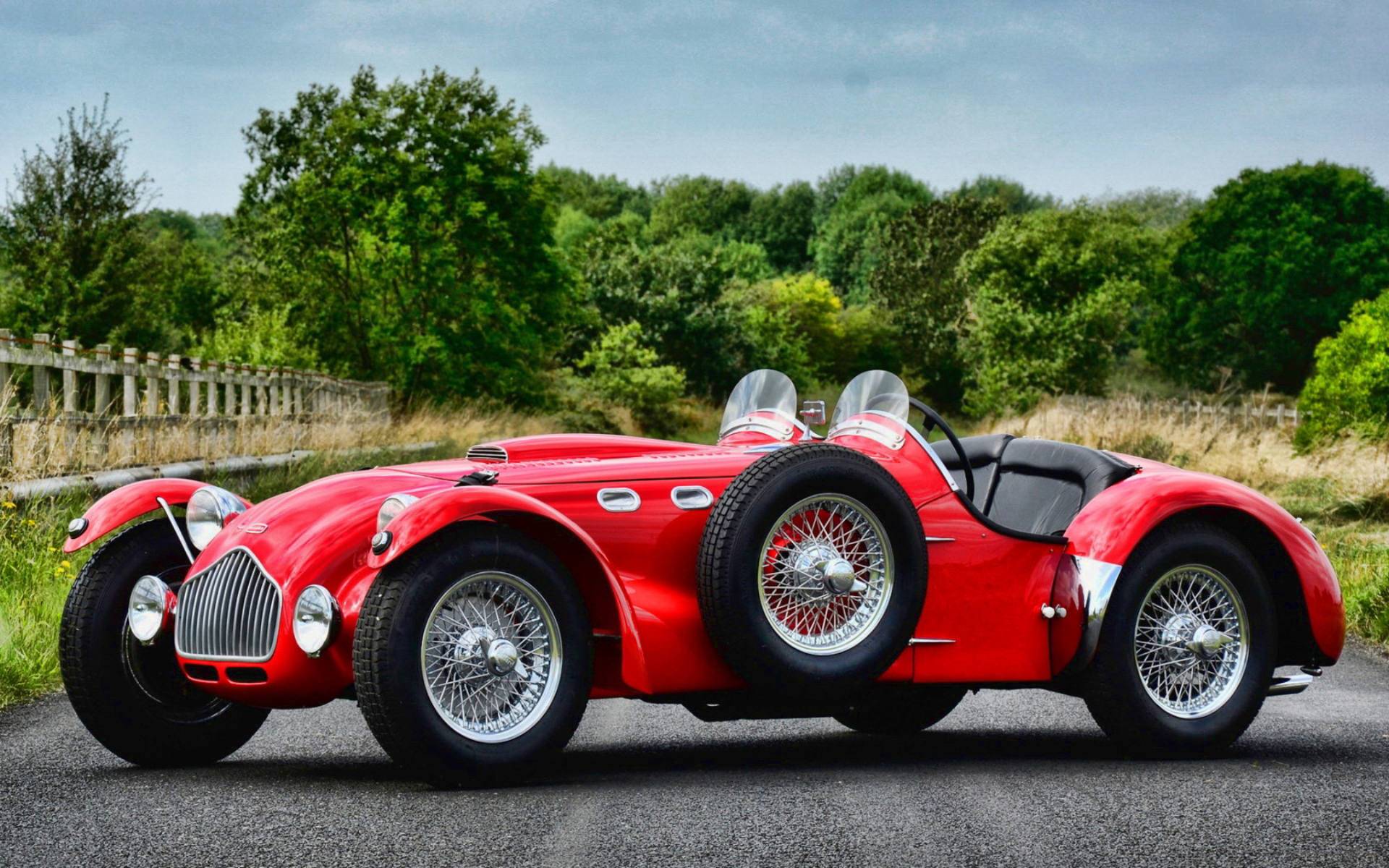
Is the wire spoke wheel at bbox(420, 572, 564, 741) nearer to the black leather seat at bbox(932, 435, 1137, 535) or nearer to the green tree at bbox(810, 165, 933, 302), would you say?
the black leather seat at bbox(932, 435, 1137, 535)

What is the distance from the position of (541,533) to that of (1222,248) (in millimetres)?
61875

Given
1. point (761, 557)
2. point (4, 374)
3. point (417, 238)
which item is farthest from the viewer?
point (417, 238)

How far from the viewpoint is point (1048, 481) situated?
7.03 meters

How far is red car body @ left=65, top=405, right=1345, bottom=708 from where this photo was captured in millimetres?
5293

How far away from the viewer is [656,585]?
560 cm

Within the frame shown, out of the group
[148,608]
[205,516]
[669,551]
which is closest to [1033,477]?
[669,551]

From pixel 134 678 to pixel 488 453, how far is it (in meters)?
1.53

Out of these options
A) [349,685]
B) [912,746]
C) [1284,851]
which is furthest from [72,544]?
[1284,851]

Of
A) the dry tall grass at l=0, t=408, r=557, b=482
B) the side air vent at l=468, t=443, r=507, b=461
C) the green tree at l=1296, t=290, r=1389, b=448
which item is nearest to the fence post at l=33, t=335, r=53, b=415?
the dry tall grass at l=0, t=408, r=557, b=482

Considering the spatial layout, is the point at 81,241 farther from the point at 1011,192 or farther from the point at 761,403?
the point at 1011,192

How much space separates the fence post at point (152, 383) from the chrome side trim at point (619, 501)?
1390 cm

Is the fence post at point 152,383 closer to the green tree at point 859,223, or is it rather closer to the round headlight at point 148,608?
the round headlight at point 148,608

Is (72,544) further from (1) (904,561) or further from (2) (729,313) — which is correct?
(2) (729,313)

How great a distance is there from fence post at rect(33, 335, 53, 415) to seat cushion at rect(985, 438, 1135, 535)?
988 cm
